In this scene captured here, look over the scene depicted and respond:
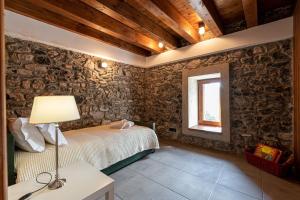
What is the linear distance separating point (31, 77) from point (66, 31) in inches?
44.8

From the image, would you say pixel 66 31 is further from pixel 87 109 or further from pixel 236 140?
pixel 236 140

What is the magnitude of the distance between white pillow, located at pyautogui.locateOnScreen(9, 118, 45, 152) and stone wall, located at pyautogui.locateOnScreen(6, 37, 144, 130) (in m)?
1.10

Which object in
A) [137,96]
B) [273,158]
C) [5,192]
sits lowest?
[273,158]

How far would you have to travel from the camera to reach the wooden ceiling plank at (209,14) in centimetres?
224

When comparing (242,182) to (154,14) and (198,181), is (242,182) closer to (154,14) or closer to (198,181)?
(198,181)

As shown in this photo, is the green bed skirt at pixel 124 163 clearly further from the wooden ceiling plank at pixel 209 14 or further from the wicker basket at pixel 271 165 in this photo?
the wooden ceiling plank at pixel 209 14

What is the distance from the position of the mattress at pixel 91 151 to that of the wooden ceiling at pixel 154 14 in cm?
204

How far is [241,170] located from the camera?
250cm

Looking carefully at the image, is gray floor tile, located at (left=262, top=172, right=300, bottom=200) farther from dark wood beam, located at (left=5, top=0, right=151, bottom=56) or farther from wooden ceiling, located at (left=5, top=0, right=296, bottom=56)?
dark wood beam, located at (left=5, top=0, right=151, bottom=56)

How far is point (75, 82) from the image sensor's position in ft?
10.6

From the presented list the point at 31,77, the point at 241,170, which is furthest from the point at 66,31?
the point at 241,170

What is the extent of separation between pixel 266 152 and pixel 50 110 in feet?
10.5

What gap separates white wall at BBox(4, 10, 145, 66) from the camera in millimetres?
2447

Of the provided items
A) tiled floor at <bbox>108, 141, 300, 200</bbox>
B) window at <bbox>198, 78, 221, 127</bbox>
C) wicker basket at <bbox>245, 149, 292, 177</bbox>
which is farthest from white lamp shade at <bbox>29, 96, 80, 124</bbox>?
window at <bbox>198, 78, 221, 127</bbox>
